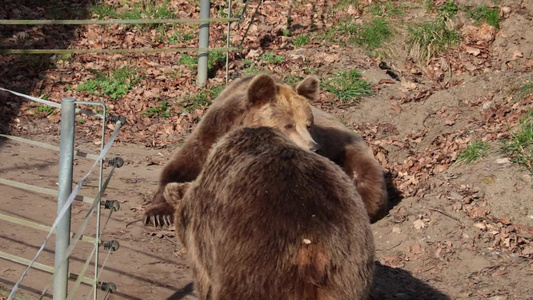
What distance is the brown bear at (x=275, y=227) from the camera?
380 centimetres

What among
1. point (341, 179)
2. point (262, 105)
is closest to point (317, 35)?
point (262, 105)

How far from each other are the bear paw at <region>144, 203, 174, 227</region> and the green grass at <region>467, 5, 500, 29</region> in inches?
269

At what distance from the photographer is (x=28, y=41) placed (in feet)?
40.6

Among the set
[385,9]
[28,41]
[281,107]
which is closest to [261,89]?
[281,107]

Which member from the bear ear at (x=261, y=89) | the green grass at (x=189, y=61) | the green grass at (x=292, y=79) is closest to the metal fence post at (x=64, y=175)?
the bear ear at (x=261, y=89)

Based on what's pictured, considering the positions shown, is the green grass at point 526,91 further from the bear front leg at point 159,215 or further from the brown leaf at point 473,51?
the bear front leg at point 159,215

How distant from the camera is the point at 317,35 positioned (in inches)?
492

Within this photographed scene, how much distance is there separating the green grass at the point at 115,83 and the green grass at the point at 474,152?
5325 mm

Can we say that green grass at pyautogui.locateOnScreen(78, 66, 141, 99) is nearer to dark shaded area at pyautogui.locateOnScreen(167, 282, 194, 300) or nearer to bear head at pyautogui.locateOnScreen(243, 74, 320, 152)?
bear head at pyautogui.locateOnScreen(243, 74, 320, 152)

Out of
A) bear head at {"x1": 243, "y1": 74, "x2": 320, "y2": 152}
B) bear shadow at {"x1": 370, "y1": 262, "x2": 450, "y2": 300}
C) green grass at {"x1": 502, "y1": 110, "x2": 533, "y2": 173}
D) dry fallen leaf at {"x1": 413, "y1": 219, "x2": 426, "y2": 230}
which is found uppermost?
bear head at {"x1": 243, "y1": 74, "x2": 320, "y2": 152}

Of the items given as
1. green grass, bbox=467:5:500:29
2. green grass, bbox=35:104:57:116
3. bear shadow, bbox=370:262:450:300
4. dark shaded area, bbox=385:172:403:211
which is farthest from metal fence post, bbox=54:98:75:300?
green grass, bbox=467:5:500:29

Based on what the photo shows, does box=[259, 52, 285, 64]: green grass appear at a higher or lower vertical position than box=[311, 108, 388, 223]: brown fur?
higher

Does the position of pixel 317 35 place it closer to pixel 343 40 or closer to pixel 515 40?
pixel 343 40

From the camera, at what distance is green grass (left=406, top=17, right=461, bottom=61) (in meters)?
11.7
